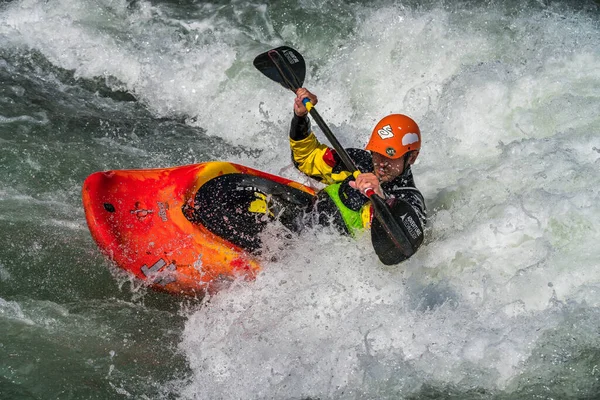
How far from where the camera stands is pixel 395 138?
4.37 m

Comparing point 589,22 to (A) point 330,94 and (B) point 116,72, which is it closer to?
(A) point 330,94

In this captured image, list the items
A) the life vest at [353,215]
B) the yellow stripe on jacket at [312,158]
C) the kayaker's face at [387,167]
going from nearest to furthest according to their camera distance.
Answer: the kayaker's face at [387,167] → the life vest at [353,215] → the yellow stripe on jacket at [312,158]

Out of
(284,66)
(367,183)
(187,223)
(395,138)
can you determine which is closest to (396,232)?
(367,183)

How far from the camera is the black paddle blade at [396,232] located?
417 centimetres

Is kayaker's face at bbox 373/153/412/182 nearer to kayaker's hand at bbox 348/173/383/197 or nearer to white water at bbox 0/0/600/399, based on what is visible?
kayaker's hand at bbox 348/173/383/197

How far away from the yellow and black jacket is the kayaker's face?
4 cm

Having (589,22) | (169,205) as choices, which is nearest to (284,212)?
(169,205)

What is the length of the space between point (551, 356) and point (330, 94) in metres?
3.73

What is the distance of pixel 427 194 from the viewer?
19.3ft

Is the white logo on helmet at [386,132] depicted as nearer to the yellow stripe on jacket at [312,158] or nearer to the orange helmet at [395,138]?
the orange helmet at [395,138]

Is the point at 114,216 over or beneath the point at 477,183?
over

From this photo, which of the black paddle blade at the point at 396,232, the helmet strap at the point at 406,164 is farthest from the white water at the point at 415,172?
the helmet strap at the point at 406,164

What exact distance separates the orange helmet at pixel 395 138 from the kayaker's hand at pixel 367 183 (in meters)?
0.26

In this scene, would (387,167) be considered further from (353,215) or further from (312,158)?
(312,158)
